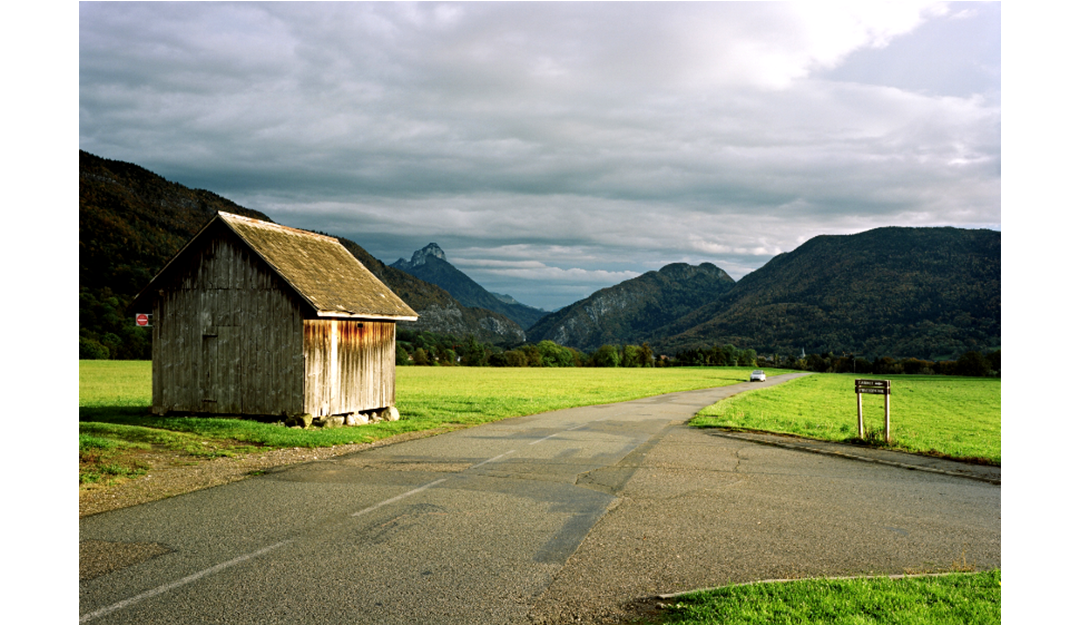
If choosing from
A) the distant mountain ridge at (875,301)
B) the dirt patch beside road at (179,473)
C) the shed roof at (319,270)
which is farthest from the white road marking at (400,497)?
the distant mountain ridge at (875,301)

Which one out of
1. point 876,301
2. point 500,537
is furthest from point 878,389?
point 876,301

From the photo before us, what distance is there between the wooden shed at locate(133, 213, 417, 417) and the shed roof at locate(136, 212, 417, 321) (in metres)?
0.05

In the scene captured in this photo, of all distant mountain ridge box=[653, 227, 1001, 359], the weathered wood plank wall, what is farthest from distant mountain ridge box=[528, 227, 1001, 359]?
the weathered wood plank wall

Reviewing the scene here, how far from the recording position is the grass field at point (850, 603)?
511cm

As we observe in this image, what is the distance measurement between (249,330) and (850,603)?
17.5 m

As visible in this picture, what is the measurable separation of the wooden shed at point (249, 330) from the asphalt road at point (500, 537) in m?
6.75

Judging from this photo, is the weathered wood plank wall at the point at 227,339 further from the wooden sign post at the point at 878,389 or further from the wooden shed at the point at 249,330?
the wooden sign post at the point at 878,389

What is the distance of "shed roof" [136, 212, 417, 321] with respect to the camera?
1877 cm

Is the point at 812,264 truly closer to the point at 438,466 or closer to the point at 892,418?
the point at 892,418

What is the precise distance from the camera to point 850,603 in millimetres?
5371

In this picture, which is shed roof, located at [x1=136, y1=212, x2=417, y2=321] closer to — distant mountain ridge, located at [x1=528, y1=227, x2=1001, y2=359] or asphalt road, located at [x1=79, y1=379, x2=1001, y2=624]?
asphalt road, located at [x1=79, y1=379, x2=1001, y2=624]
